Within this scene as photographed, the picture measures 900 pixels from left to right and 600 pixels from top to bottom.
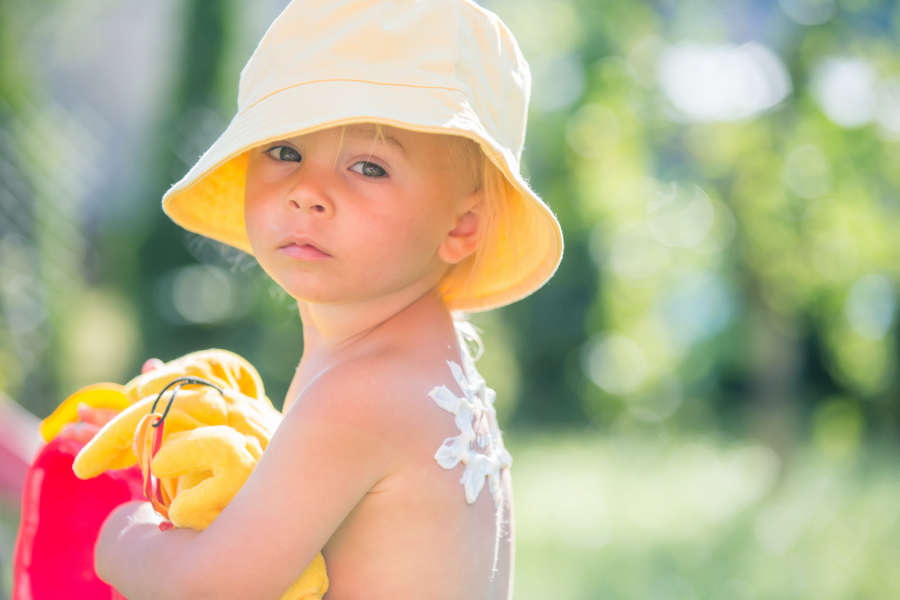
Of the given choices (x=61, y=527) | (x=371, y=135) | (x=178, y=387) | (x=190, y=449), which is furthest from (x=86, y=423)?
(x=371, y=135)

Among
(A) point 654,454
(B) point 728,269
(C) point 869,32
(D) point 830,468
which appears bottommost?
(A) point 654,454

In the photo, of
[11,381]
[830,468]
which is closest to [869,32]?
[830,468]

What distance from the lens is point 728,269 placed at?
7367 millimetres

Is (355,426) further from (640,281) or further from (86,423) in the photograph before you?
(640,281)

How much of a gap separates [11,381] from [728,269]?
19.1 feet

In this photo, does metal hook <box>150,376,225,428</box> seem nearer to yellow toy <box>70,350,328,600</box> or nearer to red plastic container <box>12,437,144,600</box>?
yellow toy <box>70,350,328,600</box>

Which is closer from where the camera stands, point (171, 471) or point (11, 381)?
point (171, 471)

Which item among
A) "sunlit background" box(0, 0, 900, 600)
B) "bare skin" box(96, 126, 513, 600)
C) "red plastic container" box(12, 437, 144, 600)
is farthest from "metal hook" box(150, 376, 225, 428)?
"sunlit background" box(0, 0, 900, 600)

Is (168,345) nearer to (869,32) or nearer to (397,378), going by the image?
(869,32)

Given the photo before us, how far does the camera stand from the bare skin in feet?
3.25

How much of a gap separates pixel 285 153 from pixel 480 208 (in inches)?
12.4

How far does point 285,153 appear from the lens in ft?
4.00

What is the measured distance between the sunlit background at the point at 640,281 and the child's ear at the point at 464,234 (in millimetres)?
2739

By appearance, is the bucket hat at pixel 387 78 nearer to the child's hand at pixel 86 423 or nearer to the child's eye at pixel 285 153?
the child's eye at pixel 285 153
